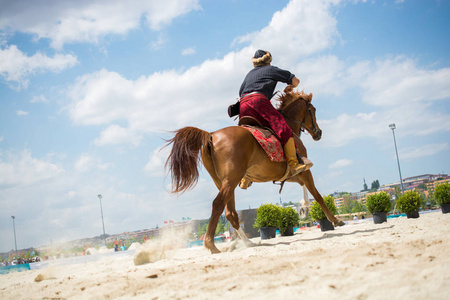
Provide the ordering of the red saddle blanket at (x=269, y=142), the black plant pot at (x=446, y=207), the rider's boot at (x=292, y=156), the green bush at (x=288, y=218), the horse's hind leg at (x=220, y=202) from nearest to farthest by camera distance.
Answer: the horse's hind leg at (x=220, y=202), the red saddle blanket at (x=269, y=142), the rider's boot at (x=292, y=156), the black plant pot at (x=446, y=207), the green bush at (x=288, y=218)

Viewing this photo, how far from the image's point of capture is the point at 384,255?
353cm

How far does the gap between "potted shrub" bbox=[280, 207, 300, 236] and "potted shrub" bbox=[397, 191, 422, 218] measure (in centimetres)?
282

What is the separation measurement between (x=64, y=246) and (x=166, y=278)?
349 inches

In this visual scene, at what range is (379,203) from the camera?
30.8ft

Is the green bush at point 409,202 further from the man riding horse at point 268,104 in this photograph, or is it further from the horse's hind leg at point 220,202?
the horse's hind leg at point 220,202

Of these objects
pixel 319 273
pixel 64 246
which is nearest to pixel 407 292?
pixel 319 273

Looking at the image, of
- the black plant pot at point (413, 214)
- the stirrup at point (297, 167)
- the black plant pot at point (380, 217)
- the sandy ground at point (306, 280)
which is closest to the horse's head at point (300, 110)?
the stirrup at point (297, 167)

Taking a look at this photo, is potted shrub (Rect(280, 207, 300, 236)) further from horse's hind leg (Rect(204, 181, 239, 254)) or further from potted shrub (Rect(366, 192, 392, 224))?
horse's hind leg (Rect(204, 181, 239, 254))

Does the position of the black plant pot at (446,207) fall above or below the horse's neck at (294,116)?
below

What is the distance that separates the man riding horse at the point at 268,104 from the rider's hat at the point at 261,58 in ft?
0.54

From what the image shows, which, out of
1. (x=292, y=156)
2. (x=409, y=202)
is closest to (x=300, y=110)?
(x=292, y=156)

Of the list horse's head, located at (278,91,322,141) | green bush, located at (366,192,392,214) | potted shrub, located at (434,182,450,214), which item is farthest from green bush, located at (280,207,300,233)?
potted shrub, located at (434,182,450,214)

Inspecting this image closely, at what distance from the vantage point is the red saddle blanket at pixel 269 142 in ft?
21.0

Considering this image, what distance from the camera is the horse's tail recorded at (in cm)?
615
